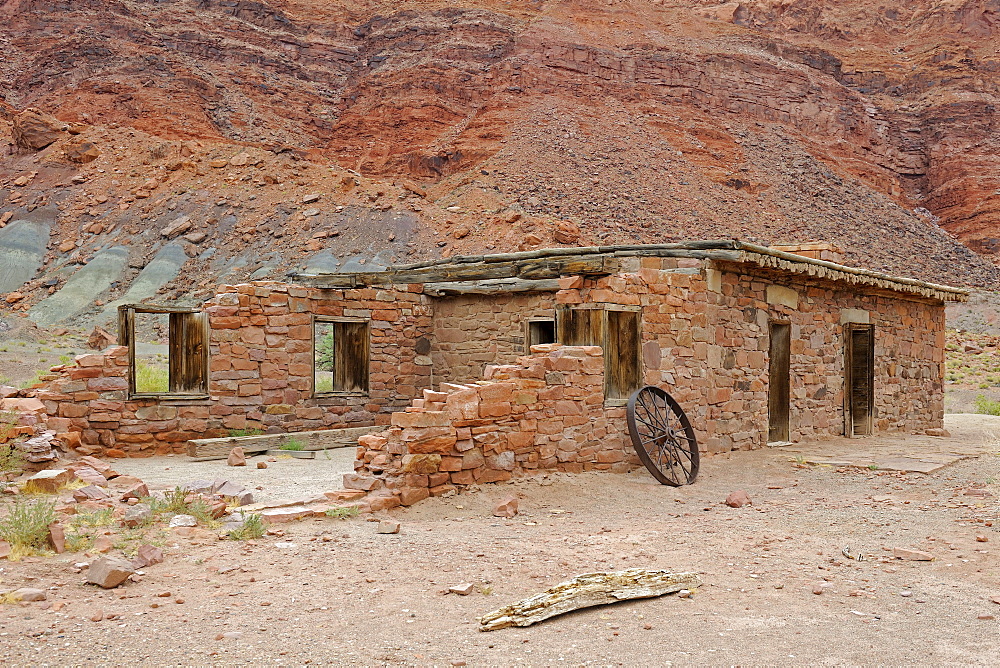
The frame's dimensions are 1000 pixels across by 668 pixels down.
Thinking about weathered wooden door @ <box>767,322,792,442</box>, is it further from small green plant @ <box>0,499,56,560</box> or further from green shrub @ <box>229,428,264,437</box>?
small green plant @ <box>0,499,56,560</box>

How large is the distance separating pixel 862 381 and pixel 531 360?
7810 millimetres

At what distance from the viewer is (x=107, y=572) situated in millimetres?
4988

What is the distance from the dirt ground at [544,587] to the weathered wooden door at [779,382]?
4368 millimetres

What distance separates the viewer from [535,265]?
11930 millimetres

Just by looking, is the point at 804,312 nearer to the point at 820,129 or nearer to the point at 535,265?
the point at 535,265

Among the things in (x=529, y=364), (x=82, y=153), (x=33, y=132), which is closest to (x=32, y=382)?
(x=529, y=364)

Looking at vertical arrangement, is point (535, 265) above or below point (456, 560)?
above

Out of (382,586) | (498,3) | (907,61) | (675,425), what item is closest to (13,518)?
(382,586)

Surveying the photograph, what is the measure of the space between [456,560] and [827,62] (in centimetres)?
5509

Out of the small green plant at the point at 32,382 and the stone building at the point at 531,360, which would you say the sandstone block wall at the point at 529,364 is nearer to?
the stone building at the point at 531,360

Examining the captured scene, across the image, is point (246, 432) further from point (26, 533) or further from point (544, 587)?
point (544, 587)

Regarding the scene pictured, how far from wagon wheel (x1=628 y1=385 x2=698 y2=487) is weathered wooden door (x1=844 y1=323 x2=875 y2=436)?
197 inches

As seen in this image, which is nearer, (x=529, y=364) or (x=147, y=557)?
(x=147, y=557)

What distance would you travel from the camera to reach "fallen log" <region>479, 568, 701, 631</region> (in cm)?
461
